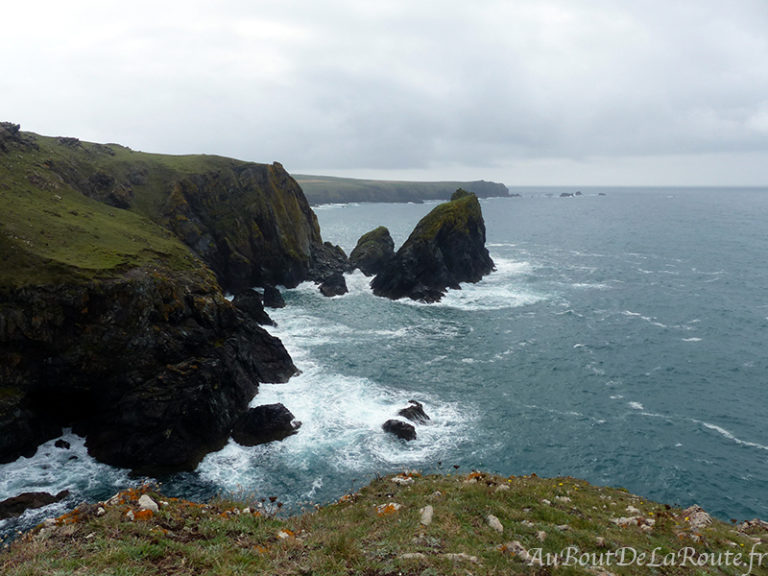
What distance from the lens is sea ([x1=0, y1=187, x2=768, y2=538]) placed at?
89.9ft

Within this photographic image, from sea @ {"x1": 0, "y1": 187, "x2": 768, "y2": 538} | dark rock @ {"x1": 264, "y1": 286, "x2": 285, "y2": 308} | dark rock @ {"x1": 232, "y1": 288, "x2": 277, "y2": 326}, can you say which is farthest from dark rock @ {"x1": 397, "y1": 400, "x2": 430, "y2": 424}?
dark rock @ {"x1": 264, "y1": 286, "x2": 285, "y2": 308}

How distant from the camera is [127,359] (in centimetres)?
3198

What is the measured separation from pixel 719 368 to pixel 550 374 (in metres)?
17.3

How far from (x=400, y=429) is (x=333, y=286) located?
44.3 meters

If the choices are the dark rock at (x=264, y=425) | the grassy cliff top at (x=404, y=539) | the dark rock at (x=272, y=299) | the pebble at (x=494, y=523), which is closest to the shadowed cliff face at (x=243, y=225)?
the dark rock at (x=272, y=299)

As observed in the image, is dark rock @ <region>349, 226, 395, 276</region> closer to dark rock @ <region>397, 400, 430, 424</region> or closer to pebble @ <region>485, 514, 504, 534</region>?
dark rock @ <region>397, 400, 430, 424</region>

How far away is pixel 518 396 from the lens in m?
38.7

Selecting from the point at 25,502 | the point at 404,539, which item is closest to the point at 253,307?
the point at 25,502

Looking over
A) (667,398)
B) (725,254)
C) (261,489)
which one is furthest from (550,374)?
(725,254)

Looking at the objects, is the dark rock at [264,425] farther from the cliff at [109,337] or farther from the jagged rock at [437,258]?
the jagged rock at [437,258]

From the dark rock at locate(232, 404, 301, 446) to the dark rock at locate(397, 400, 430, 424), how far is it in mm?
8186

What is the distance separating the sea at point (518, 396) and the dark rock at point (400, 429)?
739 mm

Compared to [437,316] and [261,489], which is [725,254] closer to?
[437,316]

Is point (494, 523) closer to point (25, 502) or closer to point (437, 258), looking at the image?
point (25, 502)
